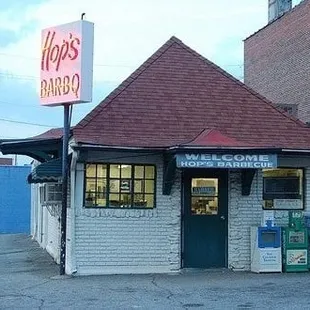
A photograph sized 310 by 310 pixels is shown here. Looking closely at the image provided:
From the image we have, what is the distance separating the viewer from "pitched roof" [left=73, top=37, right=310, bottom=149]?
15320mm

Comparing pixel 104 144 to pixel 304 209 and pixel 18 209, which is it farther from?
pixel 18 209

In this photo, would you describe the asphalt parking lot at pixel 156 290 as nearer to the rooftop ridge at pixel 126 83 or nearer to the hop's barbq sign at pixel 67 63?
the rooftop ridge at pixel 126 83

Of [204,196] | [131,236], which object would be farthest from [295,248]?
[131,236]

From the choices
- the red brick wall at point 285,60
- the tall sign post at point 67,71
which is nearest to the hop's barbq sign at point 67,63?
the tall sign post at point 67,71

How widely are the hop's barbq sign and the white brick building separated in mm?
868

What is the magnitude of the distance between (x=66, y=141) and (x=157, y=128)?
2142 mm

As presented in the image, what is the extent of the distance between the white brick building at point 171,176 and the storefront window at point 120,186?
0.02m

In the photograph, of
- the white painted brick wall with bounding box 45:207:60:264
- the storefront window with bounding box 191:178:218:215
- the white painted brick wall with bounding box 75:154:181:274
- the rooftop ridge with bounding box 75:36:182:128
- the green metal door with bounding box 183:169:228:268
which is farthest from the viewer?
the white painted brick wall with bounding box 45:207:60:264

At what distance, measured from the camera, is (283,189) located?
52.9ft

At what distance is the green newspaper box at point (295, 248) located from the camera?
15289 millimetres

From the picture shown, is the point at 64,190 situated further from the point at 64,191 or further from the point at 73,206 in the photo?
the point at 73,206

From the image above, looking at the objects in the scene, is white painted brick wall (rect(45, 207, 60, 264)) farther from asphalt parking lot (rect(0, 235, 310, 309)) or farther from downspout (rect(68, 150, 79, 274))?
downspout (rect(68, 150, 79, 274))

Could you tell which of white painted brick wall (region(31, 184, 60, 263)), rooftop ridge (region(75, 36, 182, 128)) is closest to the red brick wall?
rooftop ridge (region(75, 36, 182, 128))

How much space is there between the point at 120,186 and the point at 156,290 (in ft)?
11.1
